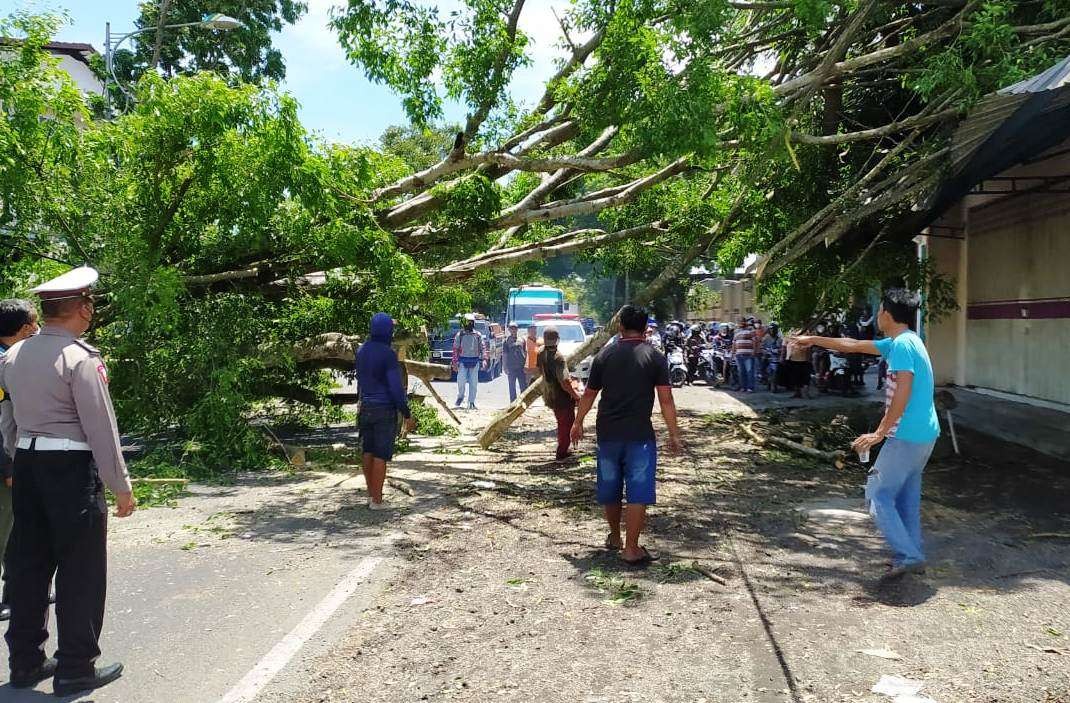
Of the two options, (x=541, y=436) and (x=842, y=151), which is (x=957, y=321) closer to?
(x=842, y=151)

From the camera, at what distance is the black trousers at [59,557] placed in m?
3.97

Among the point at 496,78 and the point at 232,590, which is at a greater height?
the point at 496,78

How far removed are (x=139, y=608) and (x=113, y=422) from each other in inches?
68.7

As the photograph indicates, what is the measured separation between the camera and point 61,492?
3963 mm

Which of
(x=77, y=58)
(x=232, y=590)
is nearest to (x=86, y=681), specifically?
(x=232, y=590)

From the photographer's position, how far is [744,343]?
20531 mm

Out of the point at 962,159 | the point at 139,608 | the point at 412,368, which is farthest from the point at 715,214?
the point at 139,608

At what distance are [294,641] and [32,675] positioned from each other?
123 cm

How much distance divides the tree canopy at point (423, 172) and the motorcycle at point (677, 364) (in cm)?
940

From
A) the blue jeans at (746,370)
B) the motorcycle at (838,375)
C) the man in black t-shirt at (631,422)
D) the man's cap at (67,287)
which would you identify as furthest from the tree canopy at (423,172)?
the blue jeans at (746,370)

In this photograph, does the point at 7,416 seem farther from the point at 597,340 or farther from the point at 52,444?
the point at 597,340

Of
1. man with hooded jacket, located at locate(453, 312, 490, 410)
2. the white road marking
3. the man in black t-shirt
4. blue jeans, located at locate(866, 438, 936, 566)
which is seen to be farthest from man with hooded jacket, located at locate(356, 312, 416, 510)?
man with hooded jacket, located at locate(453, 312, 490, 410)

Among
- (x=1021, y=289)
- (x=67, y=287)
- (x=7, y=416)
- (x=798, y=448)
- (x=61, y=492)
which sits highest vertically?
(x=1021, y=289)

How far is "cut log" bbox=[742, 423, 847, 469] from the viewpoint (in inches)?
404
